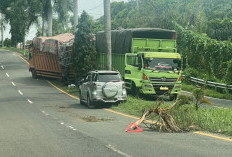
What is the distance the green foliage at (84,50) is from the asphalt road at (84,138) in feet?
33.4

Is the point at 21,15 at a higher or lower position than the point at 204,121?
higher

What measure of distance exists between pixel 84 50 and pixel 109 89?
37.4 feet

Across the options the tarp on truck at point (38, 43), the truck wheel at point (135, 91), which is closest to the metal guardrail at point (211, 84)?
the truck wheel at point (135, 91)

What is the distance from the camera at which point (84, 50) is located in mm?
31688

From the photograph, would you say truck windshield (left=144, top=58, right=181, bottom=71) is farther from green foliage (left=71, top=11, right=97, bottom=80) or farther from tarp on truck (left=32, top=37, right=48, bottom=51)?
tarp on truck (left=32, top=37, right=48, bottom=51)

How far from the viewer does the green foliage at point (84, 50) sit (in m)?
31.5

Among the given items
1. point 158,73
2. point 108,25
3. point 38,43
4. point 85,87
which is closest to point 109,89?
point 85,87

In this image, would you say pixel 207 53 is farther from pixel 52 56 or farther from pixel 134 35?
pixel 52 56

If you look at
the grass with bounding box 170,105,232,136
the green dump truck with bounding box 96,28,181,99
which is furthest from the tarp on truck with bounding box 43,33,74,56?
the grass with bounding box 170,105,232,136

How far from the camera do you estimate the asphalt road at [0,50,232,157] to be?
32.0 feet

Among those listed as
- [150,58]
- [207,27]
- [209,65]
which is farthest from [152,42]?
[207,27]

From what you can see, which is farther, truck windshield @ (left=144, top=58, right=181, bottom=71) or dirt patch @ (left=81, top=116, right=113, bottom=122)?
truck windshield @ (left=144, top=58, right=181, bottom=71)

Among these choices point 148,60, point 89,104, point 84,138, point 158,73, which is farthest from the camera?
point 148,60

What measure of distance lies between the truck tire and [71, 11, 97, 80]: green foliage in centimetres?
1049
